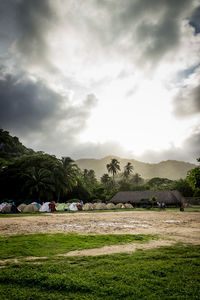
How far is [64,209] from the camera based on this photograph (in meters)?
41.7

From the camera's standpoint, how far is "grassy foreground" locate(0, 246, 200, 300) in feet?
12.4

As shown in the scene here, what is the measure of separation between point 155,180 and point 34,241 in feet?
364

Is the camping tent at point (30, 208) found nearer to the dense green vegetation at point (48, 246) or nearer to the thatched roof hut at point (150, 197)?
the thatched roof hut at point (150, 197)

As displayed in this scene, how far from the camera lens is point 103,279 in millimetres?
4387

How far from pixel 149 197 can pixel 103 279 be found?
55.6m

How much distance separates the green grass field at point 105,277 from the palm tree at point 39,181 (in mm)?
42866

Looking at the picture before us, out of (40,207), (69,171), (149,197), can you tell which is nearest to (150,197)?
(149,197)

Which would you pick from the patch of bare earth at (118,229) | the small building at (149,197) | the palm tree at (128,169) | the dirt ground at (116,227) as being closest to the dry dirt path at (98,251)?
the patch of bare earth at (118,229)

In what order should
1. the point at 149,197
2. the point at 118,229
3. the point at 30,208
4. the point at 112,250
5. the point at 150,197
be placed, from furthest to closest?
the point at 149,197, the point at 150,197, the point at 30,208, the point at 118,229, the point at 112,250

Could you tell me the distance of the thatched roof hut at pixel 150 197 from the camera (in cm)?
5431

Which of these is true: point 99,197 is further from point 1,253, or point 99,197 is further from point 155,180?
point 1,253

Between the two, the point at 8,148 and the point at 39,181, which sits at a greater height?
the point at 8,148

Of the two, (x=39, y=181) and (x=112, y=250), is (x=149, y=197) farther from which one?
(x=112, y=250)

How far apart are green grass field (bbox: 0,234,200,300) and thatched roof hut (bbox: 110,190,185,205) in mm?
51254
